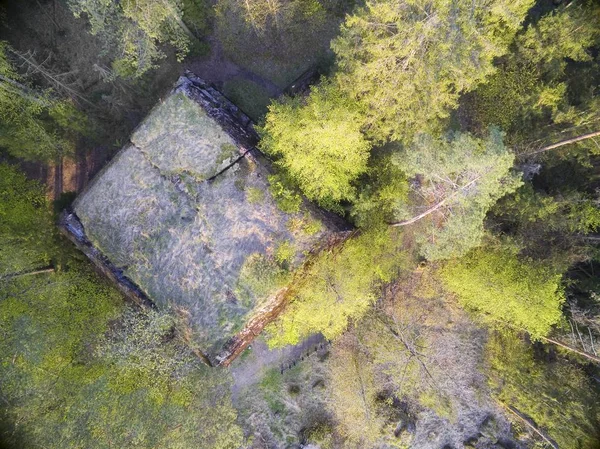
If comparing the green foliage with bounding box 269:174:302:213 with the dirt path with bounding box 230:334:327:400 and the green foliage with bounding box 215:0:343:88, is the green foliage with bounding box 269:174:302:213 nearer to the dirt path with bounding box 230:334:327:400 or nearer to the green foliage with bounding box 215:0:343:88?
the green foliage with bounding box 215:0:343:88

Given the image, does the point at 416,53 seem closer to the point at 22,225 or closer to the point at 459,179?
the point at 459,179

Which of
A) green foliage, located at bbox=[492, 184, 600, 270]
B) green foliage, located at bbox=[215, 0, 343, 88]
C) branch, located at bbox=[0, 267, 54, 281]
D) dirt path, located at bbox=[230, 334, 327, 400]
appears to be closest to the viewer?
green foliage, located at bbox=[492, 184, 600, 270]

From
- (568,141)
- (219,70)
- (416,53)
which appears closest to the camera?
(416,53)

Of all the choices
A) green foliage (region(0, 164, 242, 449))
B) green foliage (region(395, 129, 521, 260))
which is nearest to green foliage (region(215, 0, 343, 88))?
green foliage (region(395, 129, 521, 260))

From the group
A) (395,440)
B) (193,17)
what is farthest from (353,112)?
(395,440)

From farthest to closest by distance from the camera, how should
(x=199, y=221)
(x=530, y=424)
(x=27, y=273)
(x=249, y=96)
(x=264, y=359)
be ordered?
(x=264, y=359) → (x=249, y=96) → (x=530, y=424) → (x=199, y=221) → (x=27, y=273)

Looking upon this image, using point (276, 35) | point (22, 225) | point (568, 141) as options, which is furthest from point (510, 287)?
point (22, 225)

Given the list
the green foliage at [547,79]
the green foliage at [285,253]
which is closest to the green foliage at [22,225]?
the green foliage at [285,253]
